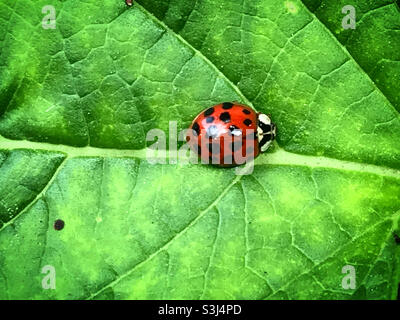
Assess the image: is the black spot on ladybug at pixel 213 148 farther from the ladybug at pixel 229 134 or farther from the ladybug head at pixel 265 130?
the ladybug head at pixel 265 130

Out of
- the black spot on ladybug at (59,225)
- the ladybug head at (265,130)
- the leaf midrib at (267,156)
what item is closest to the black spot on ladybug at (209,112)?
the ladybug head at (265,130)

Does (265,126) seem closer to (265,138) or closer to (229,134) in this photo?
(265,138)

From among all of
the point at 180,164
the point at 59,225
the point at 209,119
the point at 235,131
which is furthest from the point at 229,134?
the point at 59,225

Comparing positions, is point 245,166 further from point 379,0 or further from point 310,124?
point 379,0

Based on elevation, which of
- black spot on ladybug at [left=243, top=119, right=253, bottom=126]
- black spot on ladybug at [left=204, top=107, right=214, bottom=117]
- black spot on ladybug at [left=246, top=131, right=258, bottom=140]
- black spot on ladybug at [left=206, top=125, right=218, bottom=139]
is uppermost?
black spot on ladybug at [left=204, top=107, right=214, bottom=117]

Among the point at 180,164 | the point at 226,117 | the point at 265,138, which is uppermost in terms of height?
the point at 226,117

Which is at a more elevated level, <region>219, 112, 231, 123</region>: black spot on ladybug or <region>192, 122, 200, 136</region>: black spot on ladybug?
<region>219, 112, 231, 123</region>: black spot on ladybug

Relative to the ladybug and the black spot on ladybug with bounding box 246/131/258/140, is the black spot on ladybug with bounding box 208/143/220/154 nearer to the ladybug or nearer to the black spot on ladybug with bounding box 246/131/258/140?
the ladybug

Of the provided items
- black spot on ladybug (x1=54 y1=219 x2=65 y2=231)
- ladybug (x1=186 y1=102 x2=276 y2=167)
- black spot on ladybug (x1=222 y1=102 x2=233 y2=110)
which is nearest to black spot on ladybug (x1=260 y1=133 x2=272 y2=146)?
ladybug (x1=186 y1=102 x2=276 y2=167)
